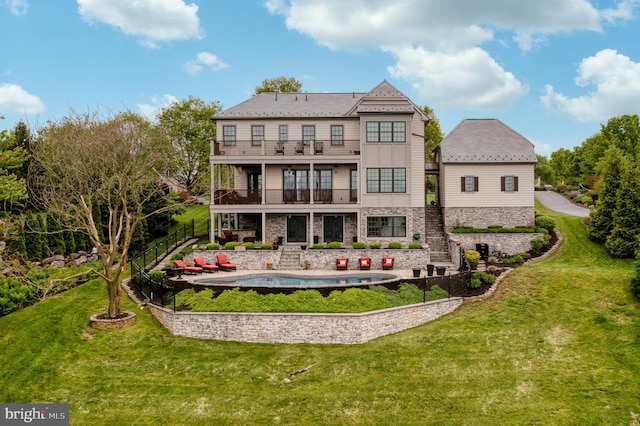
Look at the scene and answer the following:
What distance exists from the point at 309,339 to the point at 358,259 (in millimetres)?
9129

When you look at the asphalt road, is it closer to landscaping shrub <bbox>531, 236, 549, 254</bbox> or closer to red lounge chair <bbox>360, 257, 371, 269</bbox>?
landscaping shrub <bbox>531, 236, 549, 254</bbox>

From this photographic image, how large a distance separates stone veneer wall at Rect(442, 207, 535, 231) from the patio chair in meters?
13.9

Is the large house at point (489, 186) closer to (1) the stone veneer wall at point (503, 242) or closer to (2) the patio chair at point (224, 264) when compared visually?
Result: (1) the stone veneer wall at point (503, 242)

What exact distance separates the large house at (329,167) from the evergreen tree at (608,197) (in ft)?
33.0

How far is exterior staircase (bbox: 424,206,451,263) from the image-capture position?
25.9 meters

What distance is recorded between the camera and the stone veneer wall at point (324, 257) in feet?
81.0

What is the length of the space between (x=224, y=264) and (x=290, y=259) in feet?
12.4

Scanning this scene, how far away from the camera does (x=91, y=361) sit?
1462 centimetres

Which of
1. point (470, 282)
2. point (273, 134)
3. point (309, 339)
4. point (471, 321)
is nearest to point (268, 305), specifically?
point (309, 339)

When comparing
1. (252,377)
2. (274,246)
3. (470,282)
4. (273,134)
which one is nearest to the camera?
(252,377)

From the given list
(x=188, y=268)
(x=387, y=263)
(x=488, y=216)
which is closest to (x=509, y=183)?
(x=488, y=216)

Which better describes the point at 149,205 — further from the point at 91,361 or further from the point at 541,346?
the point at 541,346

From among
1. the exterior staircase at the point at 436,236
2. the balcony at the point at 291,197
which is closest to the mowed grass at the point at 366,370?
the exterior staircase at the point at 436,236

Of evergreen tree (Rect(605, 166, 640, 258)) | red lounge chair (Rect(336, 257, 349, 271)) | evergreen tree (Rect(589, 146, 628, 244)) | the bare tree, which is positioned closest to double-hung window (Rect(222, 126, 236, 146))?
the bare tree
